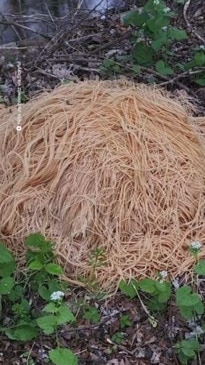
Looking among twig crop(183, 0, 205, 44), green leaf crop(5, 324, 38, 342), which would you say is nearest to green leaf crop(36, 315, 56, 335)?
green leaf crop(5, 324, 38, 342)

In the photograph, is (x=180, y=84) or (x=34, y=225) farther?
(x=180, y=84)

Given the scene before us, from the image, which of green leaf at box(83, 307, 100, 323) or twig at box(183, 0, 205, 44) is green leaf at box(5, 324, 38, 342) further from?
twig at box(183, 0, 205, 44)

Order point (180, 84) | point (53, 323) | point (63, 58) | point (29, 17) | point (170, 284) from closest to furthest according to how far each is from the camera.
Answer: point (53, 323)
point (170, 284)
point (180, 84)
point (63, 58)
point (29, 17)

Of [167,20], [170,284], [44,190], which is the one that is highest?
[167,20]

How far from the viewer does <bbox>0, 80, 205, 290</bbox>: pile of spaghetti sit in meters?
2.90

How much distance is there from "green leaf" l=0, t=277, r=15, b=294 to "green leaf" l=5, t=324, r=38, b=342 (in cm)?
12

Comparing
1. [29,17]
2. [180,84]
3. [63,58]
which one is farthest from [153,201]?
[29,17]

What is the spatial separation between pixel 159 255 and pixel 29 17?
2.55m

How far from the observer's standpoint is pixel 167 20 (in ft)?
12.9

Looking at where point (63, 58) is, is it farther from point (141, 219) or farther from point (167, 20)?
point (141, 219)

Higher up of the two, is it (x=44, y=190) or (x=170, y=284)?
(x=44, y=190)

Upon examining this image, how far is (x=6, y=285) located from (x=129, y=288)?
42 cm

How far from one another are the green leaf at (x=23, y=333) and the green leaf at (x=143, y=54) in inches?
75.3

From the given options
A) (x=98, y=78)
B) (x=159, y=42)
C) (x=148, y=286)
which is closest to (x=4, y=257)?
(x=148, y=286)
